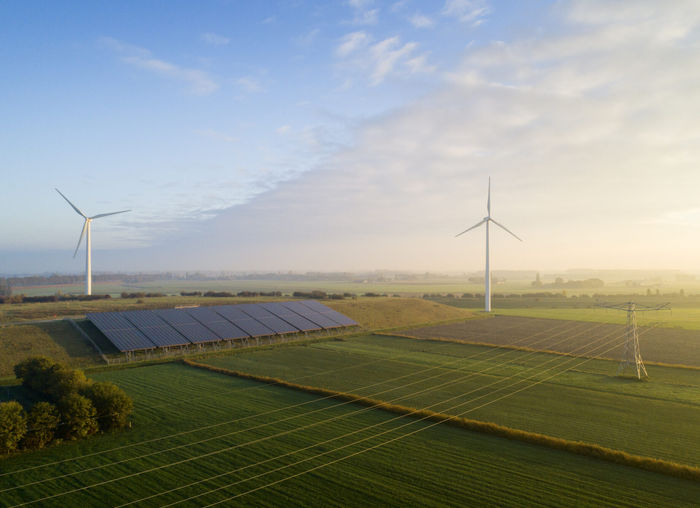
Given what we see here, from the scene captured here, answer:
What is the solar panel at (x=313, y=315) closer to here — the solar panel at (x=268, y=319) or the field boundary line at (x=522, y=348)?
the solar panel at (x=268, y=319)

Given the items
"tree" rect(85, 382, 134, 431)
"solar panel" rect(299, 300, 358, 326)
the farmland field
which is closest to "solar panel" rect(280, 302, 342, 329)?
"solar panel" rect(299, 300, 358, 326)

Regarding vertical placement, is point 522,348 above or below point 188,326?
below

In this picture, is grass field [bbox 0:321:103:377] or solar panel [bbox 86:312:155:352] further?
solar panel [bbox 86:312:155:352]

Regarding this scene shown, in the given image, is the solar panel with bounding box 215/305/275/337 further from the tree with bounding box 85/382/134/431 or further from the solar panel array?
the tree with bounding box 85/382/134/431

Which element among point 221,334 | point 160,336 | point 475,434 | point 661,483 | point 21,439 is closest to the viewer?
point 661,483

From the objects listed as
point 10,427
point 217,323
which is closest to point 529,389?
point 10,427

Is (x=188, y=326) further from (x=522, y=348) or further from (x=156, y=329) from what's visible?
(x=522, y=348)

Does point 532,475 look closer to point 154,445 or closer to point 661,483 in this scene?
point 661,483

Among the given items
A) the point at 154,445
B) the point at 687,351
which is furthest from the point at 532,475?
the point at 687,351
